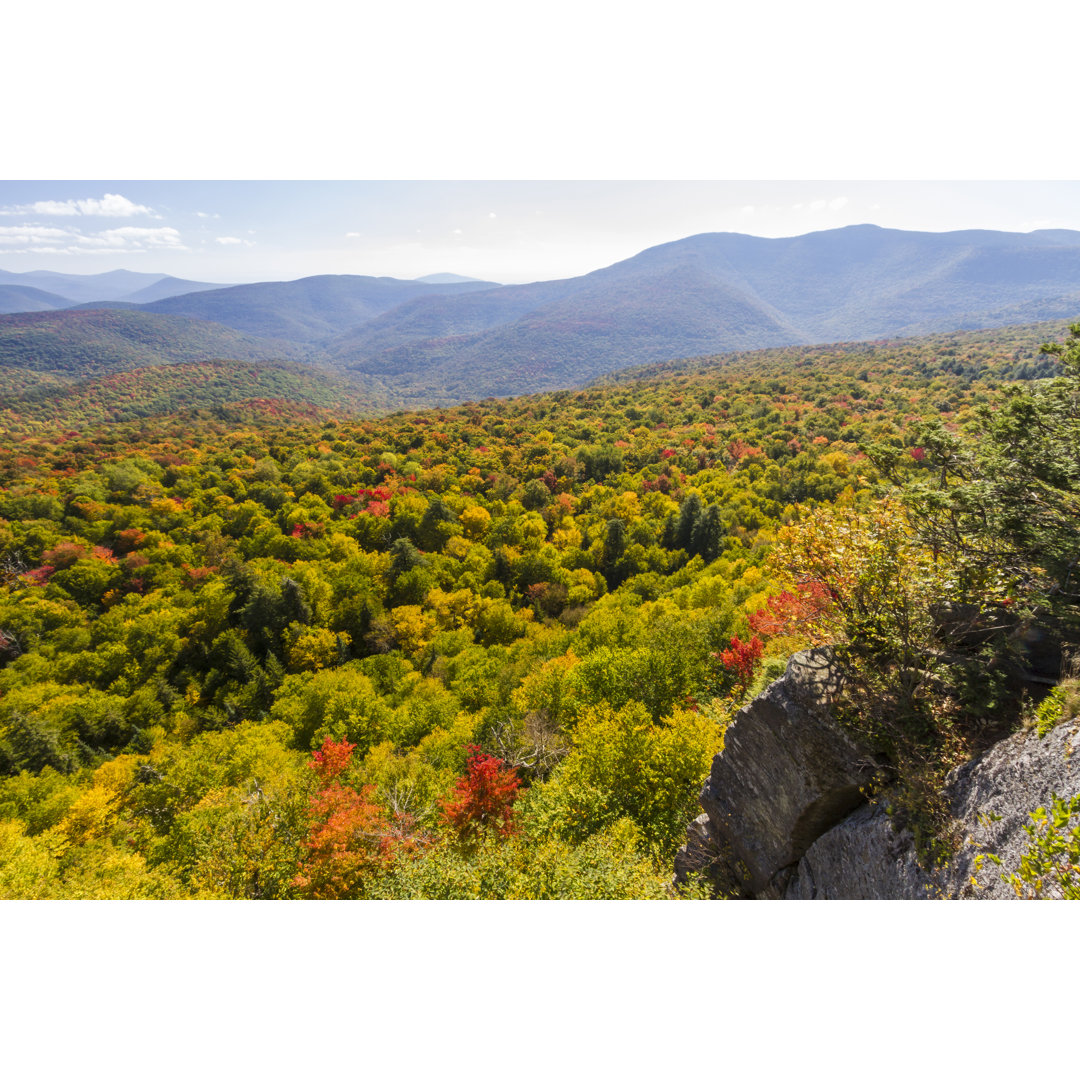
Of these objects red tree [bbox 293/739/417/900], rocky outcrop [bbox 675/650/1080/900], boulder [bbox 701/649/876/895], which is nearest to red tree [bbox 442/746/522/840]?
red tree [bbox 293/739/417/900]

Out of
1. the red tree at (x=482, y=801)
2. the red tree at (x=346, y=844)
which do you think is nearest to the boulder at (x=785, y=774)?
the red tree at (x=482, y=801)

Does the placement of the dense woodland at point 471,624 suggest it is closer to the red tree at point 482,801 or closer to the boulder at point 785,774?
the red tree at point 482,801

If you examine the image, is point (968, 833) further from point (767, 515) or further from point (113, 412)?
point (113, 412)

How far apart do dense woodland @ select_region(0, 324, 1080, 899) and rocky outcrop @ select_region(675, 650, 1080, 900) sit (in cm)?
67

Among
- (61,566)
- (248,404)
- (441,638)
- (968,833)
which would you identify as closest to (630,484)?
(441,638)

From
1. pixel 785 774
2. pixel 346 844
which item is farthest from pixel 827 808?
pixel 346 844

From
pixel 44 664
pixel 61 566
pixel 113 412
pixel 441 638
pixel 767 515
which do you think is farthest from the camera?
pixel 113 412

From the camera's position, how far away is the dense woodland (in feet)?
33.6

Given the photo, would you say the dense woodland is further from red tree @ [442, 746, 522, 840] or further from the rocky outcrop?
the rocky outcrop

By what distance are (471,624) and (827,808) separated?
118 feet

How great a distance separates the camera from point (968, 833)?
767cm

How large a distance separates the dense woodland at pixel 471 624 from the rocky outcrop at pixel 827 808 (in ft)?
2.19

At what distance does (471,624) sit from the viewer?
44.8m

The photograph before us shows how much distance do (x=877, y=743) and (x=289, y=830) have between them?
20.5m
